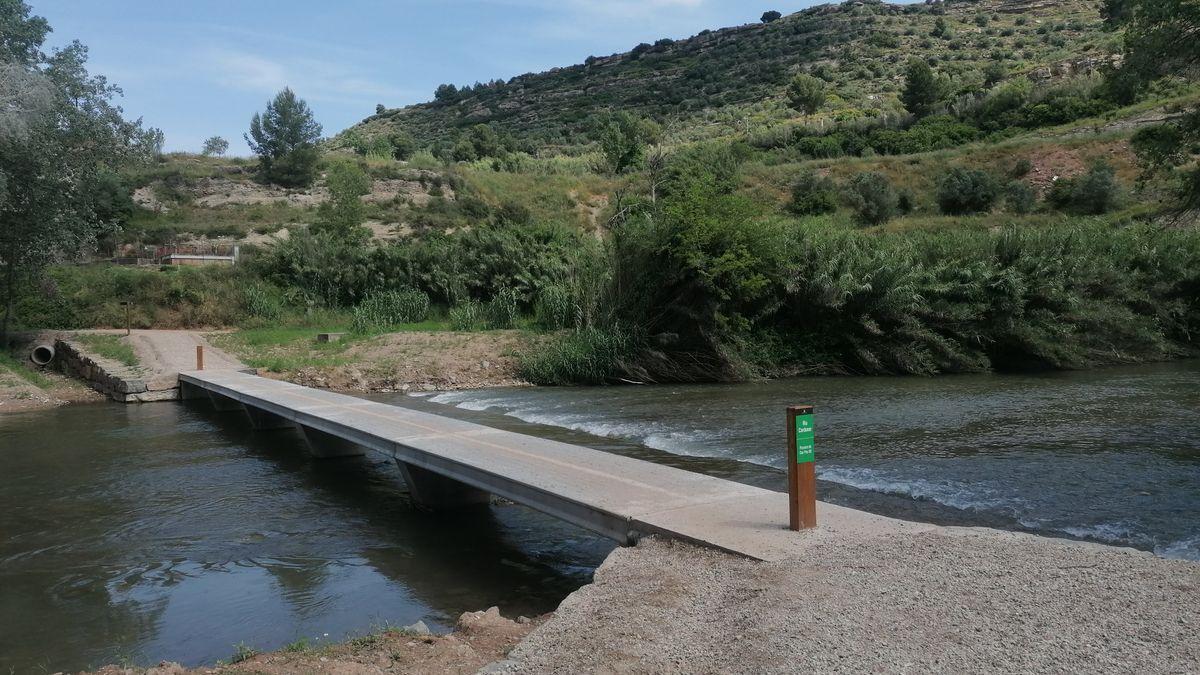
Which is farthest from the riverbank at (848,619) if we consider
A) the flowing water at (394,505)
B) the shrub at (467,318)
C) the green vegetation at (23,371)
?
the shrub at (467,318)

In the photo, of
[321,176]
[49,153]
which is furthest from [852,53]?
[49,153]

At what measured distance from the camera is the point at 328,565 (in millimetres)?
7434

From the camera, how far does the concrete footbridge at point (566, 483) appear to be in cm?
607

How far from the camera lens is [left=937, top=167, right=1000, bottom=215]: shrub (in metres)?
40.6

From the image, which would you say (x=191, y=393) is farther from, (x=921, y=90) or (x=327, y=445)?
(x=921, y=90)

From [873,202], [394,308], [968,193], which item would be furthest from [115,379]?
[968,193]

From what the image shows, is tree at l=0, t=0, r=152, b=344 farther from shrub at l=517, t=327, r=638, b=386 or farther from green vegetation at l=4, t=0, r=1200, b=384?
shrub at l=517, t=327, r=638, b=386

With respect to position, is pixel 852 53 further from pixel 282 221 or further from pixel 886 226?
pixel 282 221

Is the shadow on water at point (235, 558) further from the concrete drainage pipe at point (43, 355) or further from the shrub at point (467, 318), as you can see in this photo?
the shrub at point (467, 318)

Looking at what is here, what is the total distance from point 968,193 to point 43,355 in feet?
122

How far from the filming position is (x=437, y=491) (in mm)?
9188

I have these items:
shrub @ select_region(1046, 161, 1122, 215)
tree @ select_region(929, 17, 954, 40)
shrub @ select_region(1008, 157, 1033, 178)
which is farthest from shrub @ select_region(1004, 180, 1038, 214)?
tree @ select_region(929, 17, 954, 40)

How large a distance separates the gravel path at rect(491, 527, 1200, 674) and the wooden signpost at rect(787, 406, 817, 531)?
39cm

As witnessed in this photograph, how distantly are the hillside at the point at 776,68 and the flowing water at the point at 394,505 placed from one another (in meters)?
37.7
